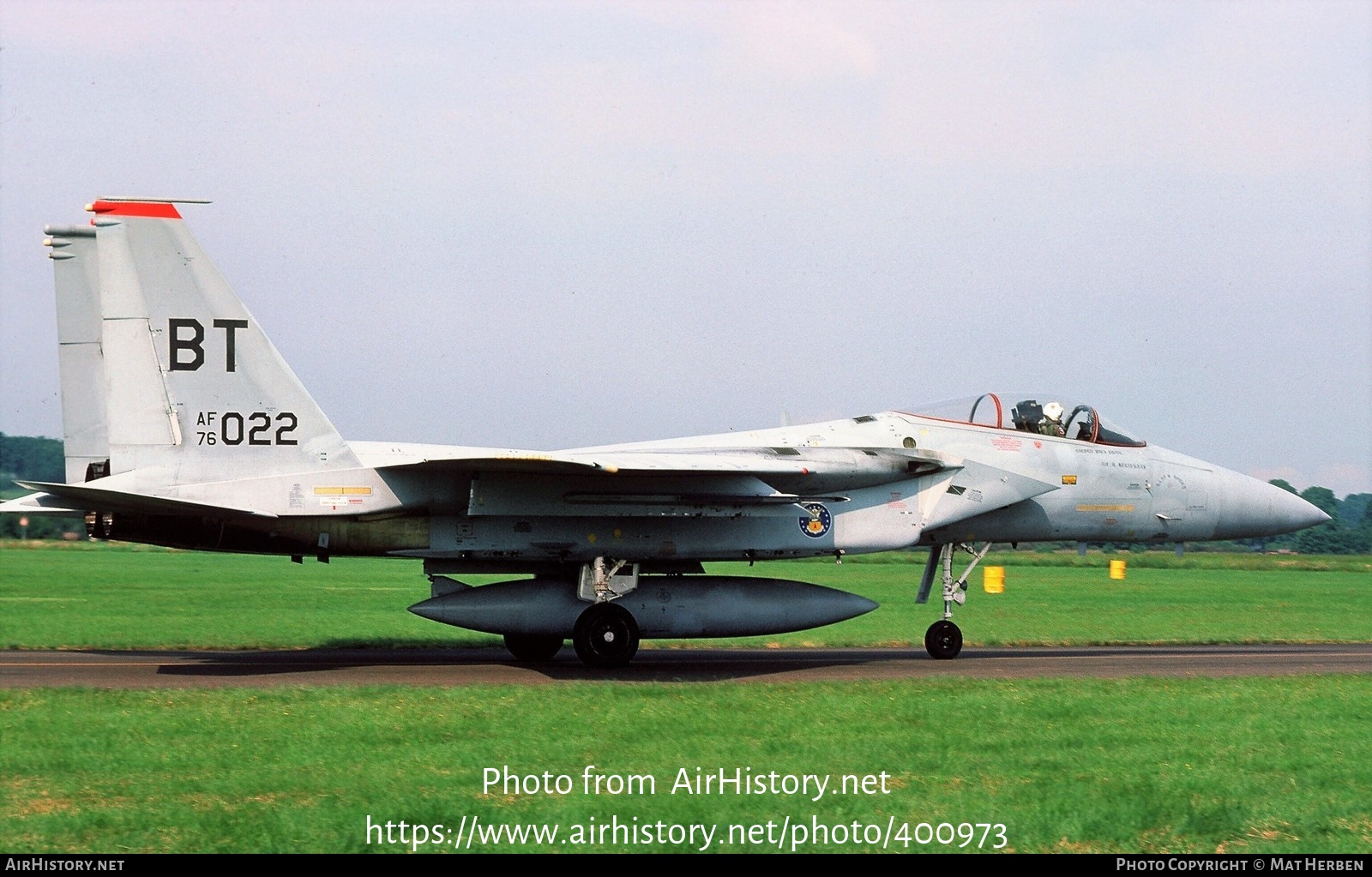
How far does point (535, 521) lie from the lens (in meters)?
14.9

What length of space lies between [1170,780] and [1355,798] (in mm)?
1068

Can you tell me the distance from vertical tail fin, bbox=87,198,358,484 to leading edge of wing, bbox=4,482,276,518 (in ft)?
1.78

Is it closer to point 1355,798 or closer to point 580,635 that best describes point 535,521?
point 580,635

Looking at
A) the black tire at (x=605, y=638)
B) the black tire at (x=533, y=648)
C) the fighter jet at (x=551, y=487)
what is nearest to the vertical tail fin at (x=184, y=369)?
the fighter jet at (x=551, y=487)

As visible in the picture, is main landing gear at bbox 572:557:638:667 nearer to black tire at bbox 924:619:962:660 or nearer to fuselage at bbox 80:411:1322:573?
fuselage at bbox 80:411:1322:573

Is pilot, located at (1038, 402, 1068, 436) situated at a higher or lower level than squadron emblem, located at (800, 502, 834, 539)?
higher

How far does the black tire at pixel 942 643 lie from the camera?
16.5 meters

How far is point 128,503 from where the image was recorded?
12680mm

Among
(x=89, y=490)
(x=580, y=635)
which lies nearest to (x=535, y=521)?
(x=580, y=635)

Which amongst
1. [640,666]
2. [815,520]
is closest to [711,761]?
[640,666]

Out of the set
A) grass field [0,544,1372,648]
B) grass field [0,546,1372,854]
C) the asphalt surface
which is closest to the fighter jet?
the asphalt surface

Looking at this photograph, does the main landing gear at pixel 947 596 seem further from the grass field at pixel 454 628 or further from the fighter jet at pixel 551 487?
the grass field at pixel 454 628

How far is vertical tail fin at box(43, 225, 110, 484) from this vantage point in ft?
49.8

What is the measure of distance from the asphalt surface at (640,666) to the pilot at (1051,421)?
2962 millimetres
